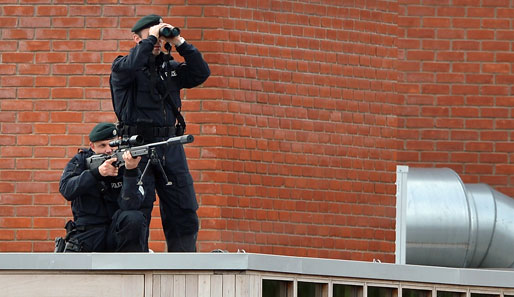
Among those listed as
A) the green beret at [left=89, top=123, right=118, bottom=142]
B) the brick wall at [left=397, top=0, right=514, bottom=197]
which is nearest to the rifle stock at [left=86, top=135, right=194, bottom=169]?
the green beret at [left=89, top=123, right=118, bottom=142]

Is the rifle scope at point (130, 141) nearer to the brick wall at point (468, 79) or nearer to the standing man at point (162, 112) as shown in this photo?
the standing man at point (162, 112)

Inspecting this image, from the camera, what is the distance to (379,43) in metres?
11.7

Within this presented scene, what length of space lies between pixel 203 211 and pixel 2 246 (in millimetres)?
1682

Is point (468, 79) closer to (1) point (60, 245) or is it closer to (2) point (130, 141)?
(2) point (130, 141)

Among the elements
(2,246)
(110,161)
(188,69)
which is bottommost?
(2,246)

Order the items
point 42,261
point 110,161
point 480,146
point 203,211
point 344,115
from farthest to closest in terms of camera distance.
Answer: point 480,146 < point 344,115 < point 203,211 < point 110,161 < point 42,261

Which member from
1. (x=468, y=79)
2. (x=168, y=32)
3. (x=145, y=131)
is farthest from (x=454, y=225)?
(x=168, y=32)

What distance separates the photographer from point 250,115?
11.0 m

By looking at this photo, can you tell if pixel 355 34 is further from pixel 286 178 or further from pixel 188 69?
pixel 188 69

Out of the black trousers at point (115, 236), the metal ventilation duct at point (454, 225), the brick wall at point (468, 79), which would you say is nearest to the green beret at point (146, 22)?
the black trousers at point (115, 236)

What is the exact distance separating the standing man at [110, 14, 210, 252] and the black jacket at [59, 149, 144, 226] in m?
0.20

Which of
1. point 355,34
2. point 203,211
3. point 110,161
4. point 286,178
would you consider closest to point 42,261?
point 110,161

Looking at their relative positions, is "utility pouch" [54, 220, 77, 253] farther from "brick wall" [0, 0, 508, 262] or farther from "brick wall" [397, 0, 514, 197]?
"brick wall" [397, 0, 514, 197]

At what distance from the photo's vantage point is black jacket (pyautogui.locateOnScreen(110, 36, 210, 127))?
853cm
